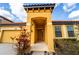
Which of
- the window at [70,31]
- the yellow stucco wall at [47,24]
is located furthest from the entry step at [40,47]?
the window at [70,31]

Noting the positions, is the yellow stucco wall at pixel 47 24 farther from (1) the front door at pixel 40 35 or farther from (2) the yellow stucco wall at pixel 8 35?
(2) the yellow stucco wall at pixel 8 35

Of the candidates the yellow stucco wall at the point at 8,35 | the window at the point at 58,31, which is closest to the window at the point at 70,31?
the window at the point at 58,31

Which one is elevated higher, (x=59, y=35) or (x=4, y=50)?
(x=59, y=35)

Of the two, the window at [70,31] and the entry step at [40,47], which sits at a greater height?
the window at [70,31]

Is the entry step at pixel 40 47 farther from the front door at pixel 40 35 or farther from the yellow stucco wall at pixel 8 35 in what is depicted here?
the yellow stucco wall at pixel 8 35

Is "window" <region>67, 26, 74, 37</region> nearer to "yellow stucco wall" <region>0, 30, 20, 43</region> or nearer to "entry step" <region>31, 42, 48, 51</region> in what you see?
"entry step" <region>31, 42, 48, 51</region>

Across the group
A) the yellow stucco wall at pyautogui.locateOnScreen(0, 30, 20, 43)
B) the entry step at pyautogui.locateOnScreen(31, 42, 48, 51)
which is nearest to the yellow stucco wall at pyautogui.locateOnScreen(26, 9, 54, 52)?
the entry step at pyautogui.locateOnScreen(31, 42, 48, 51)

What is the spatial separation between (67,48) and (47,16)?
62 cm

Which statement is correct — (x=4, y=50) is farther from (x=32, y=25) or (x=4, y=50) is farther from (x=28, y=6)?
(x=28, y=6)

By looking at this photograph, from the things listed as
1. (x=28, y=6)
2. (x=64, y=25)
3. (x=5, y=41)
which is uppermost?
(x=28, y=6)

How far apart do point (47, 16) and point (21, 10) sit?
47 cm

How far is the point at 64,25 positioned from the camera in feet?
8.09

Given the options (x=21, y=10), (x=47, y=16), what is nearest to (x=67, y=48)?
(x=47, y=16)

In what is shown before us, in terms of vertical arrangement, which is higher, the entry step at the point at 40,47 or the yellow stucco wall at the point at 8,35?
the yellow stucco wall at the point at 8,35
